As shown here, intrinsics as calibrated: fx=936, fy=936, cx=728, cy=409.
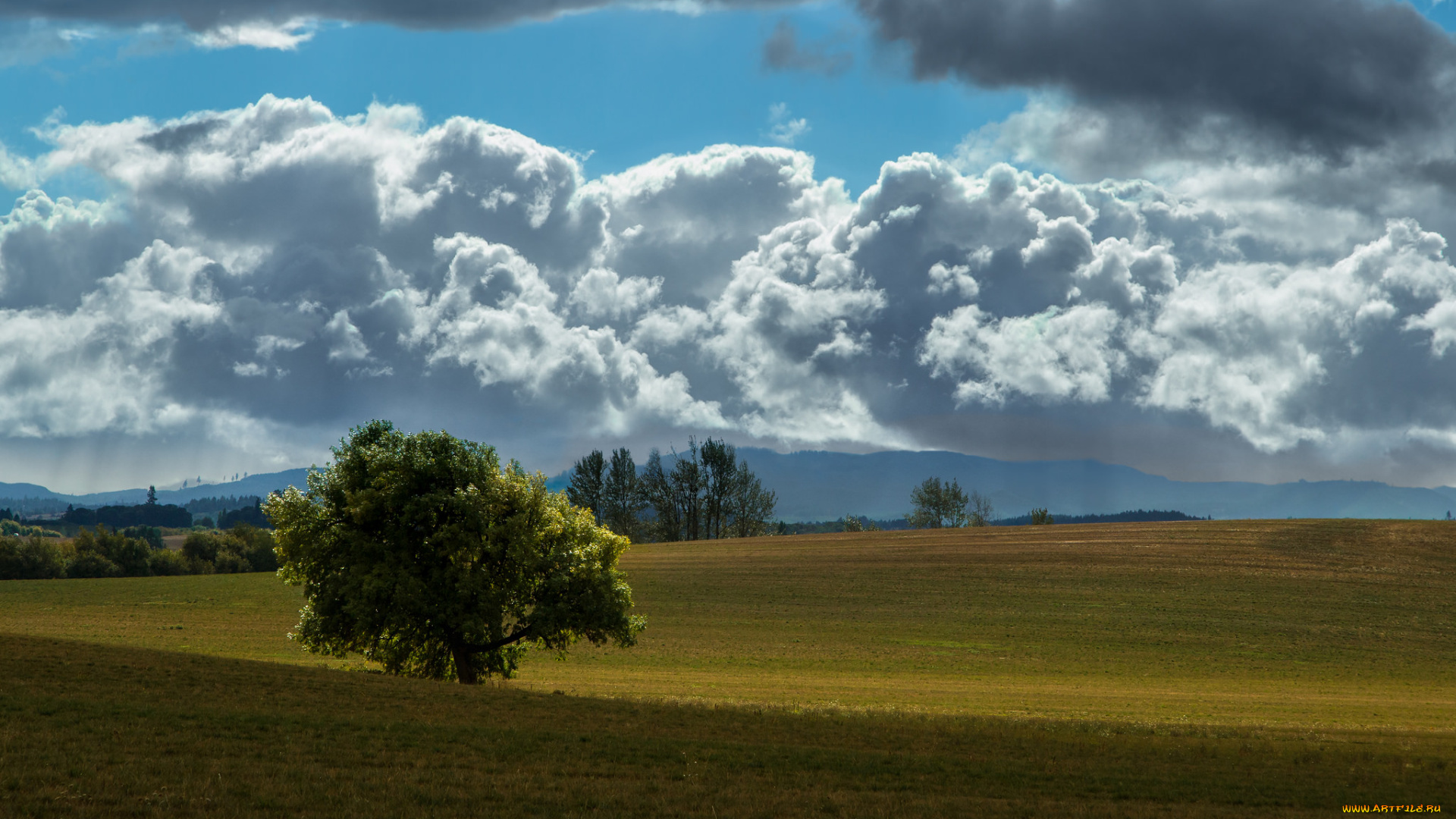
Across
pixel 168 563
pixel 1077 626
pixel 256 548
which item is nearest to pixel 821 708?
pixel 1077 626

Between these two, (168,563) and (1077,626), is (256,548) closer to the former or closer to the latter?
(168,563)

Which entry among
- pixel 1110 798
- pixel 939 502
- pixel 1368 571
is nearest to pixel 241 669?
pixel 1110 798

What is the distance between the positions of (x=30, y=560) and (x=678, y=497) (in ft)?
288

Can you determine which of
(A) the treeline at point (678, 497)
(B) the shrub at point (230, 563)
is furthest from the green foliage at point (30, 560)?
(A) the treeline at point (678, 497)

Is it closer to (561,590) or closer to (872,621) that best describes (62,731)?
(561,590)

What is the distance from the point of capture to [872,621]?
2749 inches

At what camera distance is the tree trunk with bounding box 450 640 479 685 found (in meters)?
39.2

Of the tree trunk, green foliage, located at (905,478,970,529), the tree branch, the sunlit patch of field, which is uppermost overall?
green foliage, located at (905,478,970,529)

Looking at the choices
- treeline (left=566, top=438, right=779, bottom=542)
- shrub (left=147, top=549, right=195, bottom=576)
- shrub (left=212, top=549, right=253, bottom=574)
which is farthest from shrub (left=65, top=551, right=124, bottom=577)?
treeline (left=566, top=438, right=779, bottom=542)

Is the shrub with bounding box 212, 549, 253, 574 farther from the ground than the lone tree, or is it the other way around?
the lone tree

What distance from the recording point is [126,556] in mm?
120812

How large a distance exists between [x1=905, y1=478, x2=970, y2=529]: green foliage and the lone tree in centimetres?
14886

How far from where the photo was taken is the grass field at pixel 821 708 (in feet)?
63.4

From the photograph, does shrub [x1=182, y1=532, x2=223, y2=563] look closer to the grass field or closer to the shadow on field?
the grass field
